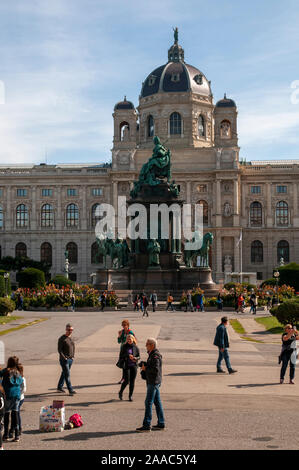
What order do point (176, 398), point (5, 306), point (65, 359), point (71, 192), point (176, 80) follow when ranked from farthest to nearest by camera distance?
point (176, 80) < point (71, 192) < point (5, 306) < point (65, 359) < point (176, 398)

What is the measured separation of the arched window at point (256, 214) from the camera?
10906cm

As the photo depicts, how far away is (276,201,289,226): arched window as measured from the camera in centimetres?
10894

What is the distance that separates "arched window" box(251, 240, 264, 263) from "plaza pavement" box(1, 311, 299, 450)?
82.8 m

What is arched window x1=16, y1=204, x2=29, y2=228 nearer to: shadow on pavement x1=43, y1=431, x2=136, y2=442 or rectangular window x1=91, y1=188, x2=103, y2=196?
rectangular window x1=91, y1=188, x2=103, y2=196

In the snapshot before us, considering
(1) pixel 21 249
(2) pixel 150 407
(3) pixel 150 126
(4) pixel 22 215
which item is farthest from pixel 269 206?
(2) pixel 150 407

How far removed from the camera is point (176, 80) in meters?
114

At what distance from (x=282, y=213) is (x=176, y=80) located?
29687 mm

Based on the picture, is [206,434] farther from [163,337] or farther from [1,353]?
[163,337]

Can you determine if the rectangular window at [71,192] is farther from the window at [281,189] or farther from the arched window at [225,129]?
the window at [281,189]

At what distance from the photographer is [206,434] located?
36.7ft

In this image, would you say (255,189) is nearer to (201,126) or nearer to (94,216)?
(201,126)

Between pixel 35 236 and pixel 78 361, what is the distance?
92.0 metres

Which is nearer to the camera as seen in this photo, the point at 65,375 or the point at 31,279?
the point at 65,375

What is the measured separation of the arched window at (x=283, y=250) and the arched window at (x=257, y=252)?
2781 millimetres
